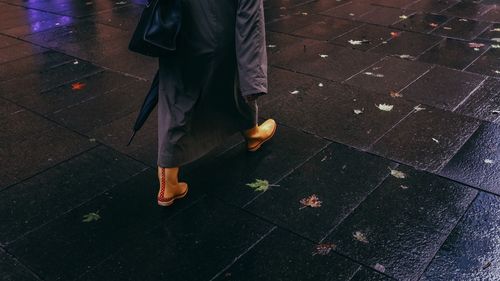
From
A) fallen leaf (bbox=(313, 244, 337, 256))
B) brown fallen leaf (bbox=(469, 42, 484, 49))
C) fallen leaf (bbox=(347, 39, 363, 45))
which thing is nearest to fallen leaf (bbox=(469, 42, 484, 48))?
brown fallen leaf (bbox=(469, 42, 484, 49))

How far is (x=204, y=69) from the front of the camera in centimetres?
327

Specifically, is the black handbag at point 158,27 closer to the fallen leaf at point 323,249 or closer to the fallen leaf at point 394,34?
the fallen leaf at point 323,249

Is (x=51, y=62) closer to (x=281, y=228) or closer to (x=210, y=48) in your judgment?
(x=210, y=48)

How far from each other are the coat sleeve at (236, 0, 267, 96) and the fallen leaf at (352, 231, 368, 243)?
103cm

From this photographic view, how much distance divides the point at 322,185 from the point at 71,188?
176 centimetres

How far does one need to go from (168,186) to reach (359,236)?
1.25 metres

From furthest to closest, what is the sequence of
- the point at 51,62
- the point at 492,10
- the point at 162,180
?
the point at 492,10
the point at 51,62
the point at 162,180

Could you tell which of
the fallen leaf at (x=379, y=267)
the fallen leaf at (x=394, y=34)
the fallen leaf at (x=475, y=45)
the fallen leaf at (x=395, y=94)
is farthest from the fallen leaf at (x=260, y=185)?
the fallen leaf at (x=475, y=45)

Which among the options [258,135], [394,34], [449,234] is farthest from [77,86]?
[394,34]

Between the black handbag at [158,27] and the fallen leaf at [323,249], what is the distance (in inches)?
55.6

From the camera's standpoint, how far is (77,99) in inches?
202

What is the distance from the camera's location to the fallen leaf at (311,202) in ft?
11.4

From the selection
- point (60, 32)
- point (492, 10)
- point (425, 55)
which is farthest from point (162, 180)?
point (492, 10)

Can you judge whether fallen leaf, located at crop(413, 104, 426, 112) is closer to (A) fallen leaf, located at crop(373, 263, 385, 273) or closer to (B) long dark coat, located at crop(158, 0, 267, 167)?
(B) long dark coat, located at crop(158, 0, 267, 167)
